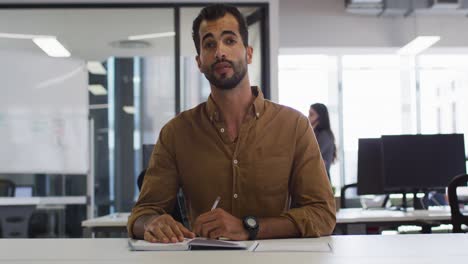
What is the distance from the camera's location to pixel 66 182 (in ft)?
18.7

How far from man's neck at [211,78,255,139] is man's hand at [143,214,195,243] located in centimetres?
50

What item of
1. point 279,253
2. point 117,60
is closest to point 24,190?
point 117,60

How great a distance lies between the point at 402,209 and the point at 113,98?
321 centimetres

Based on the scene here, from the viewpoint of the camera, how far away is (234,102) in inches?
82.7

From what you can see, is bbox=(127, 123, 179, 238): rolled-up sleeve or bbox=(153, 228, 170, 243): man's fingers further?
bbox=(127, 123, 179, 238): rolled-up sleeve

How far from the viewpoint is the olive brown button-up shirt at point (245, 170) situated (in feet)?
6.44

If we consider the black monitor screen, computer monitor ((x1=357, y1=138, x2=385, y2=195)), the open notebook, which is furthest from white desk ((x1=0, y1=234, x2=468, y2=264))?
computer monitor ((x1=357, y1=138, x2=385, y2=195))

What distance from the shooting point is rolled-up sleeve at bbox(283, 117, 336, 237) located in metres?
1.83

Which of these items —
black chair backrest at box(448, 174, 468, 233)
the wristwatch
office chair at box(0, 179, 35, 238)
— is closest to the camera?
the wristwatch

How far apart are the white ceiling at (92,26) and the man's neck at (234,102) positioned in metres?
3.62

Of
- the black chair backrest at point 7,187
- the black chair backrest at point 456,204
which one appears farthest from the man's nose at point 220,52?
the black chair backrest at point 7,187

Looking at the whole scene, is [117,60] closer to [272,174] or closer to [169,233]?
[272,174]

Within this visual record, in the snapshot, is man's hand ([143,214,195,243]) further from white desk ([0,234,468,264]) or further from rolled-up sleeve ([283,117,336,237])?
rolled-up sleeve ([283,117,336,237])

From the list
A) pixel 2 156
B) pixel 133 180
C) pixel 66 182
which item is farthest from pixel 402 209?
pixel 2 156
